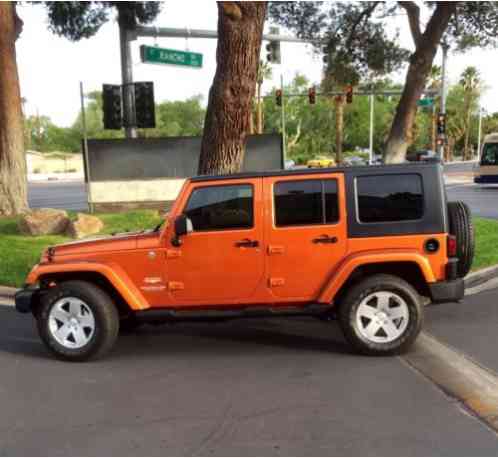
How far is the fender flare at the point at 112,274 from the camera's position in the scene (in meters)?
4.86

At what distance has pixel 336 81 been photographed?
1719cm

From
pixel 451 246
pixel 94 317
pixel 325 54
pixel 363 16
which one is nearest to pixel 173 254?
pixel 94 317

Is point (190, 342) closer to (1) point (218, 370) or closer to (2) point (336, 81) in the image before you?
(1) point (218, 370)

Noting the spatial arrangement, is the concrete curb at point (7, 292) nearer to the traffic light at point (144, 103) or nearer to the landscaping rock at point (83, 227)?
the landscaping rock at point (83, 227)

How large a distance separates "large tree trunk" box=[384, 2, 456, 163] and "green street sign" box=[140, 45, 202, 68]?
8.66 m

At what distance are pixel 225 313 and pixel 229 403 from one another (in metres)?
1.09

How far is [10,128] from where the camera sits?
1310cm

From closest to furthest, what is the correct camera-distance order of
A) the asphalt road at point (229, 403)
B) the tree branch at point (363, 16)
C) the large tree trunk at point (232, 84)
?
the asphalt road at point (229, 403)
the large tree trunk at point (232, 84)
the tree branch at point (363, 16)

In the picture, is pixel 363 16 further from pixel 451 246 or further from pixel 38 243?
pixel 451 246

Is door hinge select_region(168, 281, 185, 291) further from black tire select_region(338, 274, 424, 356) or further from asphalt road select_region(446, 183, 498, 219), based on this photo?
asphalt road select_region(446, 183, 498, 219)

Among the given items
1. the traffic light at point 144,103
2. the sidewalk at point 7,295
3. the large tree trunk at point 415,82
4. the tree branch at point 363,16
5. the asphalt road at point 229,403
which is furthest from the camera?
the traffic light at point 144,103

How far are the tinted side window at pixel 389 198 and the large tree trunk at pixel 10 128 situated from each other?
10.9m

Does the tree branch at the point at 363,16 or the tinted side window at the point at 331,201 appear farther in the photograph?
the tree branch at the point at 363,16

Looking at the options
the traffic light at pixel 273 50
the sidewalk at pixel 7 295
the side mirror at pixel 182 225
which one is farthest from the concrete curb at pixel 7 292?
the traffic light at pixel 273 50
